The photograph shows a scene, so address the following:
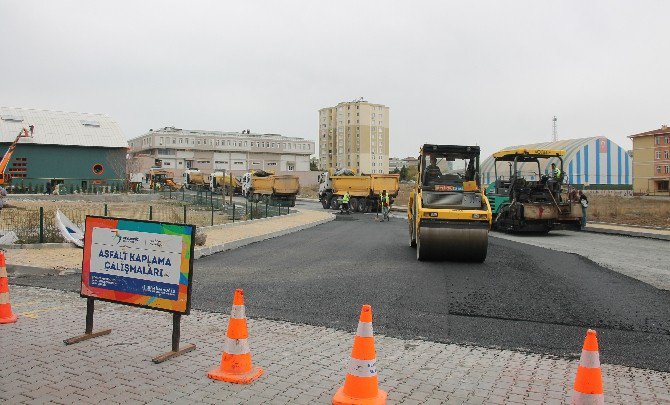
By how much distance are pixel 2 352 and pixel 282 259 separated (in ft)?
24.5

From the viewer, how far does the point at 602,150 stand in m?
72.1

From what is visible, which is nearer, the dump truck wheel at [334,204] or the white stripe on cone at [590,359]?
the white stripe on cone at [590,359]

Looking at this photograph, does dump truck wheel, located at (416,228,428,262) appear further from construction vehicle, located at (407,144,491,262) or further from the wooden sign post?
the wooden sign post

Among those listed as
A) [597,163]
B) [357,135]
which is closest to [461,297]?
[597,163]

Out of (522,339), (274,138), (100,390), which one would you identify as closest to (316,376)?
(100,390)

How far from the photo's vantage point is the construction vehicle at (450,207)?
11.8m

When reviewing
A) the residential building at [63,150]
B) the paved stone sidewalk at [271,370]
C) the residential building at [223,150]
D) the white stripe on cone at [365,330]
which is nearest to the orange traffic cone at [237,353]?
the paved stone sidewalk at [271,370]

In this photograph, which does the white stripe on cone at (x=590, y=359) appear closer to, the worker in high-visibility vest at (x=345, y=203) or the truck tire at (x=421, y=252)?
the truck tire at (x=421, y=252)

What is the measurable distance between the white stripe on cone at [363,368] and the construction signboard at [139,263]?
1874mm

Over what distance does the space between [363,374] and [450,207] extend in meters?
8.53

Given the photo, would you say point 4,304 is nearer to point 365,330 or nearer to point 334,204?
point 365,330

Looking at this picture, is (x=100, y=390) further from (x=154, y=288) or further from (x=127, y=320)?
(x=127, y=320)

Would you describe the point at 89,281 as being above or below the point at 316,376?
above

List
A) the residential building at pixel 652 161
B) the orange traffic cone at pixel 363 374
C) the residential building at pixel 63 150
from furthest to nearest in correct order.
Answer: the residential building at pixel 652 161, the residential building at pixel 63 150, the orange traffic cone at pixel 363 374
